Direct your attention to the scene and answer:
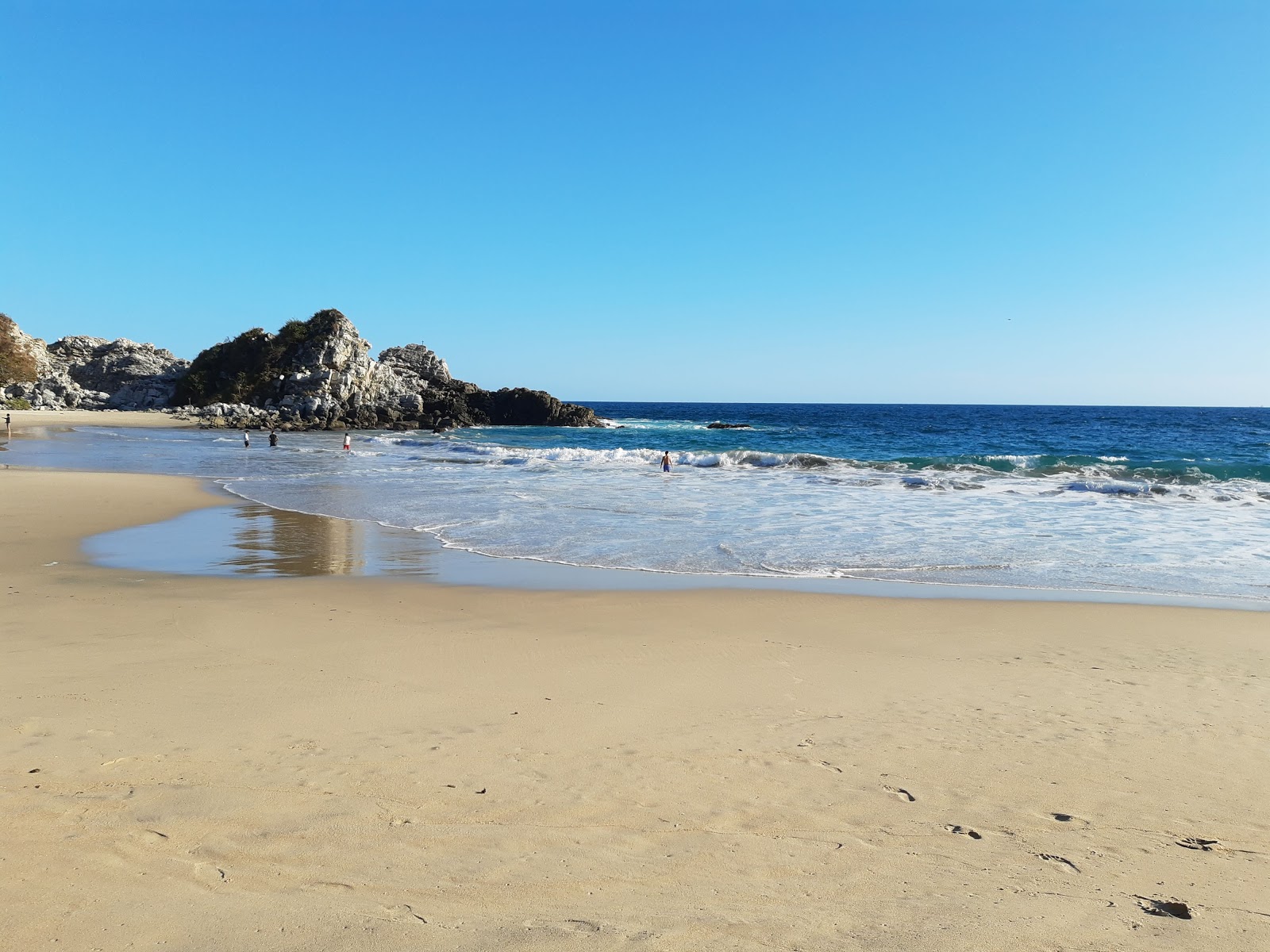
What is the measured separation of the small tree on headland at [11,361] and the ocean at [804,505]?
25631 mm

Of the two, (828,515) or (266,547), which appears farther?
(828,515)

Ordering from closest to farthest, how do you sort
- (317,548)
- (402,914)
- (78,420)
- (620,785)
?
(402,914), (620,785), (317,548), (78,420)

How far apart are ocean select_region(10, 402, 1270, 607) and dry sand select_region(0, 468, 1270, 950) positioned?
364cm

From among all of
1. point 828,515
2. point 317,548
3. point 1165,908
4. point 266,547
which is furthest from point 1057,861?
point 828,515

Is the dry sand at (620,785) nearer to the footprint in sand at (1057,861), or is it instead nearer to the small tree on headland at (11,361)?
the footprint in sand at (1057,861)

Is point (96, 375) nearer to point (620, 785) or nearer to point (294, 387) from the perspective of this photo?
point (294, 387)

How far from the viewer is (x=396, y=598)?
859cm

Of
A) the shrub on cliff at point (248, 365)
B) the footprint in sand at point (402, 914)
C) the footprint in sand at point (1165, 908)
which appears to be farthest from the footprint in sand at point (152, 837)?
the shrub on cliff at point (248, 365)

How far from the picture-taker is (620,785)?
13.3ft

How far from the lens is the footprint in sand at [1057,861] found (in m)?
3.34

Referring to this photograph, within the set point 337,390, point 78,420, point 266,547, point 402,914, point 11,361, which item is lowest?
point 266,547

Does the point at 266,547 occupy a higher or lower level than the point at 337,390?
lower

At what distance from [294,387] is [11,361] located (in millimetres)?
19172

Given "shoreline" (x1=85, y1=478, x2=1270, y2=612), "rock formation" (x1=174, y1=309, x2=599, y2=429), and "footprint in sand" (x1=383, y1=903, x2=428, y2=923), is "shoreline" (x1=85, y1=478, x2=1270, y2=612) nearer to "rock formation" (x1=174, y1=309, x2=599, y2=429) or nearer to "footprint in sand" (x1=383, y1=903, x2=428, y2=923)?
"footprint in sand" (x1=383, y1=903, x2=428, y2=923)
